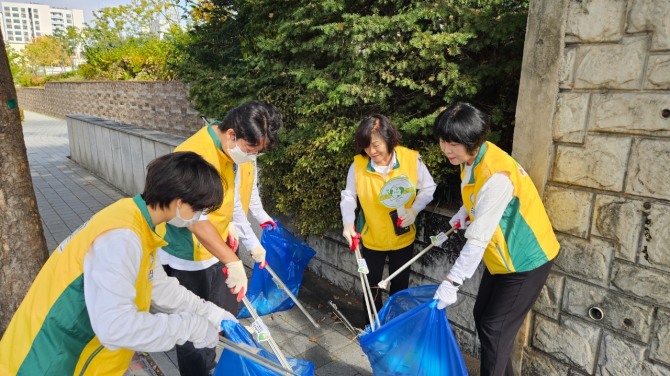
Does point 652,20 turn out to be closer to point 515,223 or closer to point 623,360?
point 515,223

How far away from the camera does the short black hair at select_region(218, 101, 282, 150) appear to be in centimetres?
240

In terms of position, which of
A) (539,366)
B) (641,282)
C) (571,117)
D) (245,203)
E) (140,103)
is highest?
(571,117)

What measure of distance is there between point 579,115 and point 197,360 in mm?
2416

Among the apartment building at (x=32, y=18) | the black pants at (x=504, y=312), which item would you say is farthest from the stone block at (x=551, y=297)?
the apartment building at (x=32, y=18)

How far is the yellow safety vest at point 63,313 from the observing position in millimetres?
1514

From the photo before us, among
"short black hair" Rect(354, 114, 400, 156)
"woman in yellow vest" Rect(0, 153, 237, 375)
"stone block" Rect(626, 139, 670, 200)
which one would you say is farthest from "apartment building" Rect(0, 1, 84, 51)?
"stone block" Rect(626, 139, 670, 200)

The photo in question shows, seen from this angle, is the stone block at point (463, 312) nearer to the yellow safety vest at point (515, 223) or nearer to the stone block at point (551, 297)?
the stone block at point (551, 297)

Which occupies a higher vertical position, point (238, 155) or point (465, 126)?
point (465, 126)

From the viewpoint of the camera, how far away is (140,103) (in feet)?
28.8

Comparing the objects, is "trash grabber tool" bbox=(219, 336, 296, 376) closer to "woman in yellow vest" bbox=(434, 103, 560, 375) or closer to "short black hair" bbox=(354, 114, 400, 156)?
"woman in yellow vest" bbox=(434, 103, 560, 375)

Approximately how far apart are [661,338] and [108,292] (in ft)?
7.95

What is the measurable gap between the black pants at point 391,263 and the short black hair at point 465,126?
1115mm

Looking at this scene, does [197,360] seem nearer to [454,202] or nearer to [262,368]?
[262,368]

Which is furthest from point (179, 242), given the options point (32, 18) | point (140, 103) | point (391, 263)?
point (32, 18)
